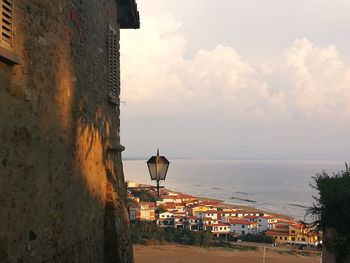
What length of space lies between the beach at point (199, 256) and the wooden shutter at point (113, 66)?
39.6 feet

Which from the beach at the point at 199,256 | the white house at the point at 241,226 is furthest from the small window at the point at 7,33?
the white house at the point at 241,226

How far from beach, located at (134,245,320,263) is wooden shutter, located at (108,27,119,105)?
12.1 m

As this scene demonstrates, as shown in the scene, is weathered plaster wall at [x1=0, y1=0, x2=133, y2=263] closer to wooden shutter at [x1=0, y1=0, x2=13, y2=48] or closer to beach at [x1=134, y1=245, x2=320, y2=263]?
wooden shutter at [x1=0, y1=0, x2=13, y2=48]

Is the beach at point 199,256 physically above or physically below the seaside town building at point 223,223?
above

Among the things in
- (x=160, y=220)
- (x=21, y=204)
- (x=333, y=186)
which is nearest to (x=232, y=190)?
(x=160, y=220)

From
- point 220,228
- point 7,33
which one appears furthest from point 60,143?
point 220,228

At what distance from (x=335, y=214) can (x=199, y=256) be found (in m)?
12.4

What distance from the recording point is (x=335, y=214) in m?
12.4

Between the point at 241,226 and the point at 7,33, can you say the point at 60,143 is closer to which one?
the point at 7,33

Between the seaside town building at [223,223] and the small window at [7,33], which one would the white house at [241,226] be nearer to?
the seaside town building at [223,223]

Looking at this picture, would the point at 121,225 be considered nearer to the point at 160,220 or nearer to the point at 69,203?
the point at 69,203

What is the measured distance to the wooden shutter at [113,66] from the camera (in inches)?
390

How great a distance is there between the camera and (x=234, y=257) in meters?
24.2

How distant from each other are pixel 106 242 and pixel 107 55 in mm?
4111
